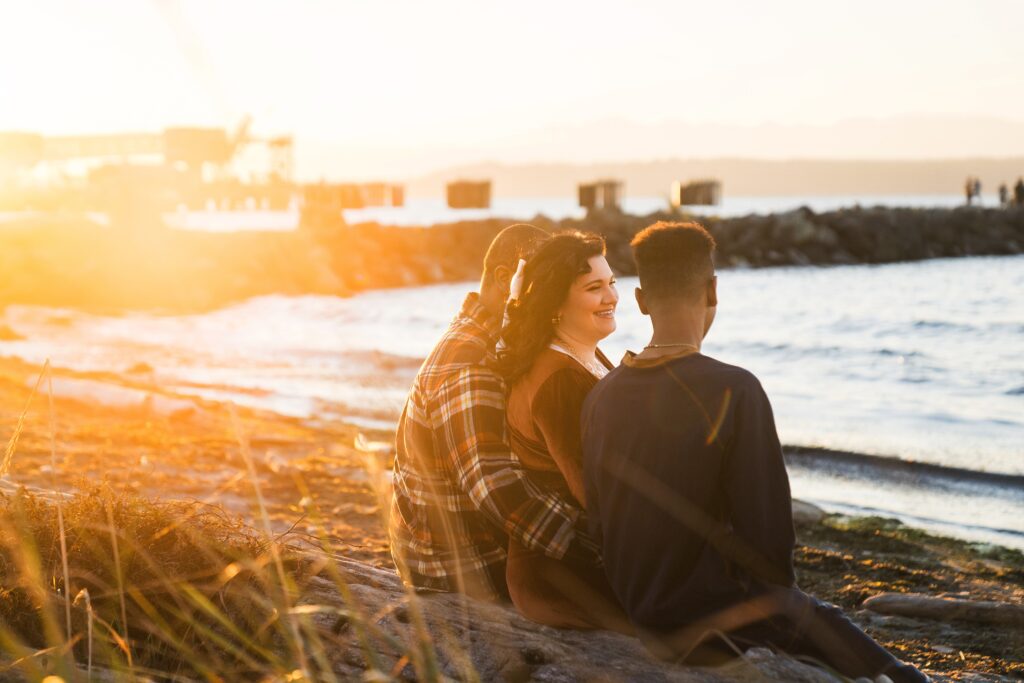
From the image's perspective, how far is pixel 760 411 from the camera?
2.72 meters

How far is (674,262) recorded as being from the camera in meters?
2.91

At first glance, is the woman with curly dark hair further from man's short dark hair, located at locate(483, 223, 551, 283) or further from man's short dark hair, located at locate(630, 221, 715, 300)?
man's short dark hair, located at locate(630, 221, 715, 300)

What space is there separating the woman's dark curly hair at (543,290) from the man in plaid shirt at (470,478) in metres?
0.14

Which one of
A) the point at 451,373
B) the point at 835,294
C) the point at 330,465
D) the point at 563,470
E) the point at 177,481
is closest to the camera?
the point at 563,470

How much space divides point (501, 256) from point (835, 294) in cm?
2883

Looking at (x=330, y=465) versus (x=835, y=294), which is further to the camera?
(x=835, y=294)

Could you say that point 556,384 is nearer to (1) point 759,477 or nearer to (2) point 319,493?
(1) point 759,477

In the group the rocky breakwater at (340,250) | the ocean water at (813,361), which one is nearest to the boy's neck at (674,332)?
the ocean water at (813,361)

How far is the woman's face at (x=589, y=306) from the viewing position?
3.48 m

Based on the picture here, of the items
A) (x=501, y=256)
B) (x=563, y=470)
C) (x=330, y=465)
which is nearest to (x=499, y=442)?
(x=563, y=470)

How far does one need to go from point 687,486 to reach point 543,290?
3.03 feet

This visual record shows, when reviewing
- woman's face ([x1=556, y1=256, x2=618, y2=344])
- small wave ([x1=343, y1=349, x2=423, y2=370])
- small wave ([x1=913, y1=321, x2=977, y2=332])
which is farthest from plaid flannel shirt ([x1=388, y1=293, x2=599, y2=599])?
small wave ([x1=913, y1=321, x2=977, y2=332])

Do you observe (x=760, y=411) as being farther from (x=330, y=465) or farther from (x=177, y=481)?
(x=330, y=465)

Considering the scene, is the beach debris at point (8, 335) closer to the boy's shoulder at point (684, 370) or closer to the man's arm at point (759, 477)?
the boy's shoulder at point (684, 370)
